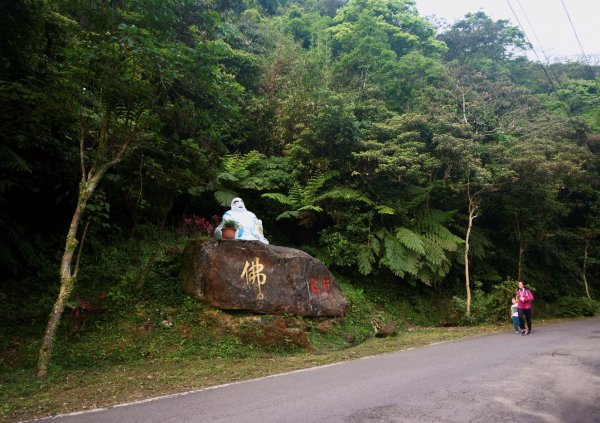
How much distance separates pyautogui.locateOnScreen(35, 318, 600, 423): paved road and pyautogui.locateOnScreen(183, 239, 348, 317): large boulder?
9.18 feet

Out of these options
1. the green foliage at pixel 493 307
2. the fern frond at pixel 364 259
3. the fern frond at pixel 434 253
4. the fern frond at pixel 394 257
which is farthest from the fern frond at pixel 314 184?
the green foliage at pixel 493 307

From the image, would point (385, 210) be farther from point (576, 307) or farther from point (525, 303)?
point (576, 307)

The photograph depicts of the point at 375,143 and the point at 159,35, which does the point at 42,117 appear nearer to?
the point at 159,35

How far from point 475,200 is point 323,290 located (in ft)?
26.0

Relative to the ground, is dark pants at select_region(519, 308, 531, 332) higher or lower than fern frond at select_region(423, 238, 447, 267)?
lower

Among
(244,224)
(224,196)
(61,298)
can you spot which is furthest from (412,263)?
(61,298)

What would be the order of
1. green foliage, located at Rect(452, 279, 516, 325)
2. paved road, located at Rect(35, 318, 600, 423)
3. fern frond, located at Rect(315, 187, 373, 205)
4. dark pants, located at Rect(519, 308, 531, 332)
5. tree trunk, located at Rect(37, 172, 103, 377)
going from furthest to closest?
fern frond, located at Rect(315, 187, 373, 205)
green foliage, located at Rect(452, 279, 516, 325)
dark pants, located at Rect(519, 308, 531, 332)
tree trunk, located at Rect(37, 172, 103, 377)
paved road, located at Rect(35, 318, 600, 423)

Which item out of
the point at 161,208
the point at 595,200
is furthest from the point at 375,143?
the point at 595,200

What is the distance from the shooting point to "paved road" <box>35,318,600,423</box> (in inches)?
158

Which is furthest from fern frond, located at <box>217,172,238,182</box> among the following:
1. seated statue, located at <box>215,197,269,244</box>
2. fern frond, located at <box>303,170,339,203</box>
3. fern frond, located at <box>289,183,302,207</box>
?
seated statue, located at <box>215,197,269,244</box>

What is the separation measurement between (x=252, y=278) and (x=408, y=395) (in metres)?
4.90

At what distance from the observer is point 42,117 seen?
709cm

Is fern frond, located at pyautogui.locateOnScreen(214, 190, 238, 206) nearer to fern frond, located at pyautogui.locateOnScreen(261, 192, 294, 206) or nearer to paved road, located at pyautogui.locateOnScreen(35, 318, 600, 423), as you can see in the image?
fern frond, located at pyautogui.locateOnScreen(261, 192, 294, 206)

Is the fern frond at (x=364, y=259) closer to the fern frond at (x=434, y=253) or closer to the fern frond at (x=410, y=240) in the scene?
the fern frond at (x=410, y=240)
